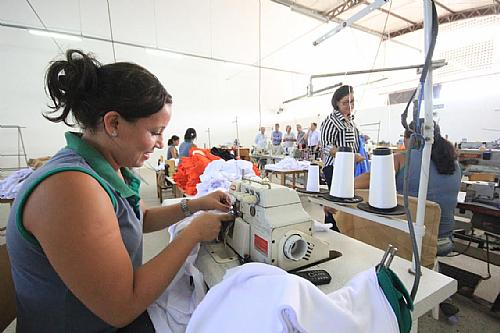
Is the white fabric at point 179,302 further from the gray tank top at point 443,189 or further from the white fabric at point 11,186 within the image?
the white fabric at point 11,186

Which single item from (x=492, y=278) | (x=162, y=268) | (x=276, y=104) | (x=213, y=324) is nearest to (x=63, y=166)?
(x=162, y=268)

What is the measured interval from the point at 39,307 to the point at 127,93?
22.2 inches

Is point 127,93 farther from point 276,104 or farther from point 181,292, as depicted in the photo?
point 276,104

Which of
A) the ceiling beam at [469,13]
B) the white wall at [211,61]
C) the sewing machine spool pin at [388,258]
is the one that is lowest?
the sewing machine spool pin at [388,258]

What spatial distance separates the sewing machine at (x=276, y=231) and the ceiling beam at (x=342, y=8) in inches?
300

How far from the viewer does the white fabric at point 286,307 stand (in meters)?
0.38

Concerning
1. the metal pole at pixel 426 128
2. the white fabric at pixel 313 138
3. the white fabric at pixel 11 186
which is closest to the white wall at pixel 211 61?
the white fabric at pixel 313 138

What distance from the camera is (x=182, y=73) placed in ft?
26.2

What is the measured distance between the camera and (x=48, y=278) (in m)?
0.61

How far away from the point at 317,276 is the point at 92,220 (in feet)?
1.84

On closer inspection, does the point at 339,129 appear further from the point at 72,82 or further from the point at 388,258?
the point at 72,82

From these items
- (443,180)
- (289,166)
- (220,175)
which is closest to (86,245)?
(220,175)

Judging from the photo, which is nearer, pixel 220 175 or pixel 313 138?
pixel 220 175

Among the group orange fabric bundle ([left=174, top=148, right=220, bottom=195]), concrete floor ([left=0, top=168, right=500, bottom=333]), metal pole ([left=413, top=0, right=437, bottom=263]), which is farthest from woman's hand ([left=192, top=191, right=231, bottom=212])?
orange fabric bundle ([left=174, top=148, right=220, bottom=195])
